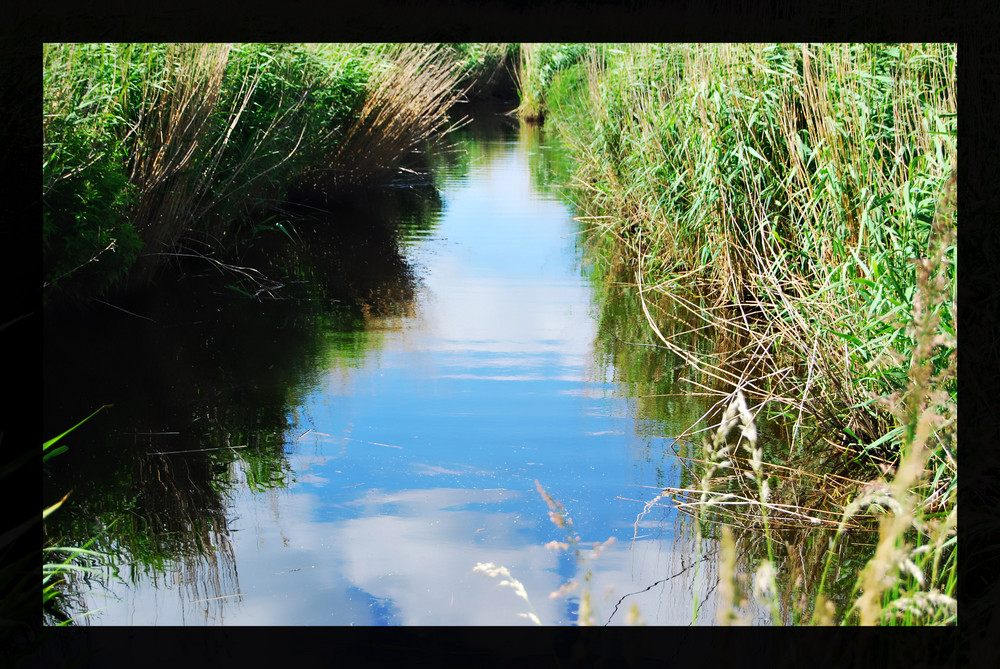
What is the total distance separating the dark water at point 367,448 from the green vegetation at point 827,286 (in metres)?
0.44

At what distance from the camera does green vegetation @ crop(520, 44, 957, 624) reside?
2.69 m

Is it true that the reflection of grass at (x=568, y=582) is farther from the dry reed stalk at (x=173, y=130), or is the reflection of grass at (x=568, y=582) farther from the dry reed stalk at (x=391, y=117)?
the dry reed stalk at (x=391, y=117)

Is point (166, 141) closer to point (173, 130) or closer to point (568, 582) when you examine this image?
point (173, 130)

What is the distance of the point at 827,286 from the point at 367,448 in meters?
2.11

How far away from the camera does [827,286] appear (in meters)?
4.12

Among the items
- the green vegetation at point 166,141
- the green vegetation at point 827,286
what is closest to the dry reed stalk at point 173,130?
the green vegetation at point 166,141

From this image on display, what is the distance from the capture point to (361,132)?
11.5 m

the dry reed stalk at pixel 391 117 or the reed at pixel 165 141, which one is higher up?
the dry reed stalk at pixel 391 117

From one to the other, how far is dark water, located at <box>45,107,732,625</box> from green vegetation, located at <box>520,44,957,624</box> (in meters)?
0.44

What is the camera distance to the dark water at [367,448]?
3.40 meters

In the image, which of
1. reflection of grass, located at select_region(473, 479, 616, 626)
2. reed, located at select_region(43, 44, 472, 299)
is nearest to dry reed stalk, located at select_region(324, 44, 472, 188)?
reed, located at select_region(43, 44, 472, 299)

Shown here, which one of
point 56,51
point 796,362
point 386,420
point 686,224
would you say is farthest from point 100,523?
point 686,224
